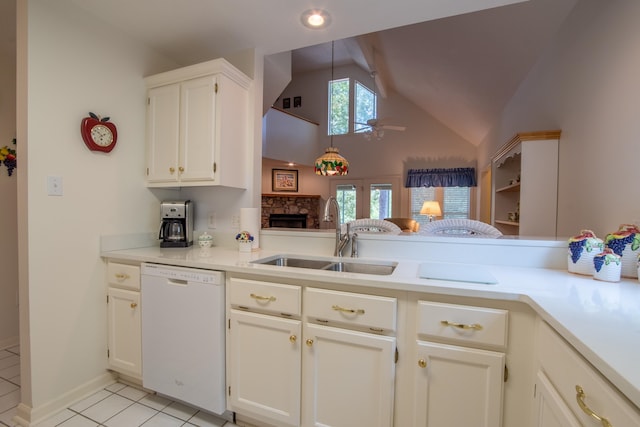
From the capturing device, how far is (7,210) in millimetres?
2268

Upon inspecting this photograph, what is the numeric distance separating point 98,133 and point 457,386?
2353mm

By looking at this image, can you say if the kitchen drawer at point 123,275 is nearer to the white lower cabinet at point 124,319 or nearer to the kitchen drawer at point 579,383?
the white lower cabinet at point 124,319

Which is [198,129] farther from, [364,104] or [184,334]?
[364,104]

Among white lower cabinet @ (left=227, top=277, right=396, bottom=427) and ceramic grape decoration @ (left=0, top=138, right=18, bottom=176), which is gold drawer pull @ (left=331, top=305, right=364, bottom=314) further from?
ceramic grape decoration @ (left=0, top=138, right=18, bottom=176)

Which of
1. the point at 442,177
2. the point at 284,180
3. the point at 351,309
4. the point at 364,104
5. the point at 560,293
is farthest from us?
the point at 284,180

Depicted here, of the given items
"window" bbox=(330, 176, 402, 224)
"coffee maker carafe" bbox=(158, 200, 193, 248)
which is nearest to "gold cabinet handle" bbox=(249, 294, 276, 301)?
"coffee maker carafe" bbox=(158, 200, 193, 248)

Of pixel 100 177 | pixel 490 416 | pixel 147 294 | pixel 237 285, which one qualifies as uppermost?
pixel 100 177

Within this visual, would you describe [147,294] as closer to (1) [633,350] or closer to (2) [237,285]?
(2) [237,285]

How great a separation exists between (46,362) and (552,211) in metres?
3.46

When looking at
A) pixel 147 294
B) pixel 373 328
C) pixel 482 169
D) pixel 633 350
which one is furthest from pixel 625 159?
pixel 482 169

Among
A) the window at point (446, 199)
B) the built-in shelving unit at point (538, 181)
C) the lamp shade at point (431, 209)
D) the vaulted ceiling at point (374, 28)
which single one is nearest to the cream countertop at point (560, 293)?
the built-in shelving unit at point (538, 181)

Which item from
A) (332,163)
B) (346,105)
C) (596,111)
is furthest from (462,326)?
(346,105)

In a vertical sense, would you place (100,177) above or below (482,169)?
below

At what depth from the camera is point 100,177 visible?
1.88m
